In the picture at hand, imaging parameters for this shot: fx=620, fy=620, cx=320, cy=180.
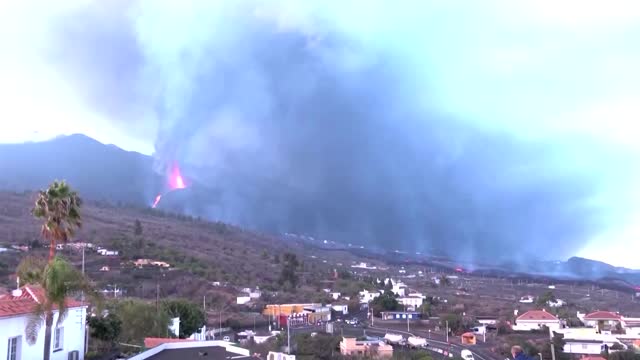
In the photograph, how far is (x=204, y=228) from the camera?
188 meters

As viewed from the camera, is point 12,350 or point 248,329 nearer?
point 12,350

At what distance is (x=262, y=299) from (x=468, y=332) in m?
31.4

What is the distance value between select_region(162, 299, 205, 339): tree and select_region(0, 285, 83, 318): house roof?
22.6 meters

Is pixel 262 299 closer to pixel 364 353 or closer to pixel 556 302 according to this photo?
pixel 364 353

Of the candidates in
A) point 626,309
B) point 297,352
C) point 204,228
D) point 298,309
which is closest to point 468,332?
point 298,309

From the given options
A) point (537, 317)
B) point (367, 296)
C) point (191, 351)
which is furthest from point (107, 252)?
point (191, 351)

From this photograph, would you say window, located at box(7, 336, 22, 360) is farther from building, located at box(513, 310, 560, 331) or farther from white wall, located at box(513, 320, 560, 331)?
white wall, located at box(513, 320, 560, 331)

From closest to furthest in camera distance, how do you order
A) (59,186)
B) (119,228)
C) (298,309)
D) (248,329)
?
(59,186), (248,329), (298,309), (119,228)

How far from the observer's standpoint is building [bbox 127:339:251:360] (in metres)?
24.8

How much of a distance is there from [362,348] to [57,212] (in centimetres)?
3790

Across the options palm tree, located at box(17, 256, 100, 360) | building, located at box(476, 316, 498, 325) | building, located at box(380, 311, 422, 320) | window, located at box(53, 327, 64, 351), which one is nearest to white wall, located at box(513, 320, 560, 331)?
building, located at box(476, 316, 498, 325)

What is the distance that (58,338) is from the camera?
72.2ft

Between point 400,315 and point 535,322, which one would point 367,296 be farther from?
point 535,322

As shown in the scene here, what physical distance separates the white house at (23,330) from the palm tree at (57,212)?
189cm
